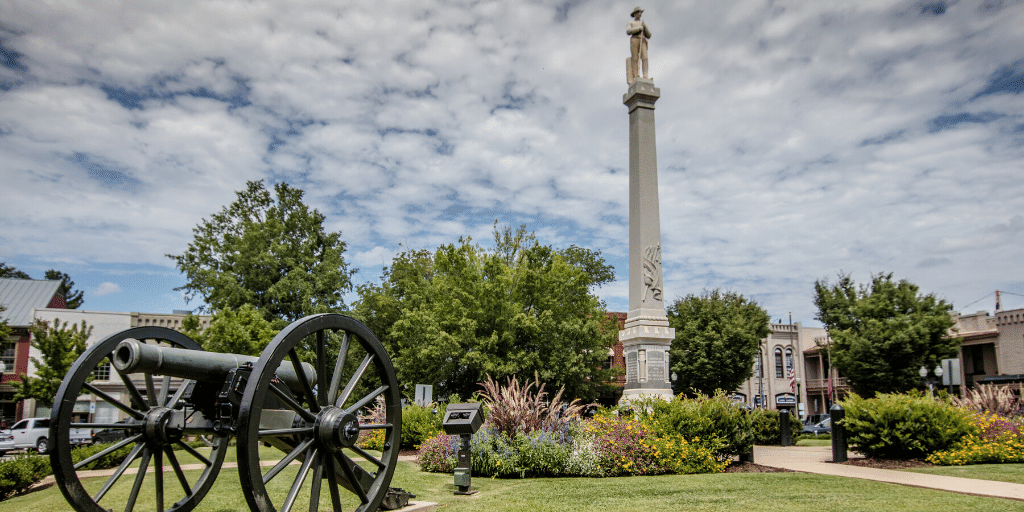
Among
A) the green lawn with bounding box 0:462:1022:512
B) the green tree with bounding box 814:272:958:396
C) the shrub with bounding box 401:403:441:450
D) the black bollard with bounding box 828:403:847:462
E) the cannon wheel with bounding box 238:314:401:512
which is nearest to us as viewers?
the cannon wheel with bounding box 238:314:401:512

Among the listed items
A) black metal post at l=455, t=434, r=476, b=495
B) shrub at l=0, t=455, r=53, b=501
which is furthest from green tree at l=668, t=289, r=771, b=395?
shrub at l=0, t=455, r=53, b=501

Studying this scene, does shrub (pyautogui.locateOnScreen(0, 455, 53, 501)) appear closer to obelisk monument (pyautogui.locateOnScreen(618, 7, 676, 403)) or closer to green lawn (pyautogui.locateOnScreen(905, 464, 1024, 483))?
obelisk monument (pyautogui.locateOnScreen(618, 7, 676, 403))

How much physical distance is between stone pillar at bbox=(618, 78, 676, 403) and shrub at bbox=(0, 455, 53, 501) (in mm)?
12751

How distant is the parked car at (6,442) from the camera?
23.3m

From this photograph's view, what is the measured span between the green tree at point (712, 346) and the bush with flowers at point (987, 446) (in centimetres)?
2225

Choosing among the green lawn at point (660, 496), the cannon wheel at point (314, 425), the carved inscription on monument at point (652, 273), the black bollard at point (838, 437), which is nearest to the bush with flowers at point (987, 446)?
the black bollard at point (838, 437)

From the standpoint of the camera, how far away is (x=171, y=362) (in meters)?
5.79

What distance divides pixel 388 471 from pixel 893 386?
31008 millimetres

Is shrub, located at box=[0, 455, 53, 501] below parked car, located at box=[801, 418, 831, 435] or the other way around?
the other way around

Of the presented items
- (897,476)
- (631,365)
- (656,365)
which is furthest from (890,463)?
(631,365)

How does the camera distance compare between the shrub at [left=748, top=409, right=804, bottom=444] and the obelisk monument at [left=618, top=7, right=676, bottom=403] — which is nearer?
the obelisk monument at [left=618, top=7, right=676, bottom=403]

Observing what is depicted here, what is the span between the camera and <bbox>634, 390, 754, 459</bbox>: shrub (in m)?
12.9

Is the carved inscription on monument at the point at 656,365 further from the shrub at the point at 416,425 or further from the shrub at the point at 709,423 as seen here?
the shrub at the point at 416,425

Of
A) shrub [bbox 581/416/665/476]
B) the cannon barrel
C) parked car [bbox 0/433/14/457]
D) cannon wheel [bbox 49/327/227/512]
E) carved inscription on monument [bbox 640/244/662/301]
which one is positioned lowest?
parked car [bbox 0/433/14/457]
